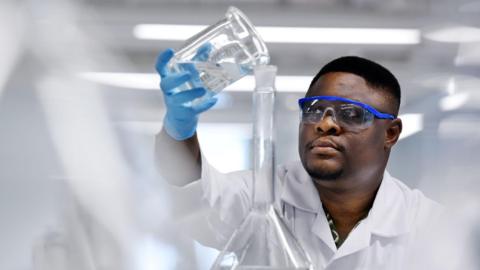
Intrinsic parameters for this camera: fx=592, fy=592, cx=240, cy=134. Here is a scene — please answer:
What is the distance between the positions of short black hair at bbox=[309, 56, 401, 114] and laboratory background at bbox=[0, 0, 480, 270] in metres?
0.36

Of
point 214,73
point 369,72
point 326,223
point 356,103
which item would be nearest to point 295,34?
point 369,72

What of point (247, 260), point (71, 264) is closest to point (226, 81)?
point (247, 260)

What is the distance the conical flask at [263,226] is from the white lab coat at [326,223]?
1.59 ft

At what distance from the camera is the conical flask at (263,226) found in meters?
0.83

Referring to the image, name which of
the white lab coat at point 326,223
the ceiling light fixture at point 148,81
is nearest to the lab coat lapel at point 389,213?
the white lab coat at point 326,223

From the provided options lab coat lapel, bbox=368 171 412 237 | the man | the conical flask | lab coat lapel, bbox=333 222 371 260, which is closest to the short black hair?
the man

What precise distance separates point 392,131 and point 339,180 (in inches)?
7.8

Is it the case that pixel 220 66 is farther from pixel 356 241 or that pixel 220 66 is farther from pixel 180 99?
pixel 356 241

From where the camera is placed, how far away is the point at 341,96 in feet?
4.41

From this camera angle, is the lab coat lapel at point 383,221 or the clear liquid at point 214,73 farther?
the lab coat lapel at point 383,221

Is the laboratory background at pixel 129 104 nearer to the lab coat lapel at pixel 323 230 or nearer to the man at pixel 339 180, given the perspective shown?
the man at pixel 339 180

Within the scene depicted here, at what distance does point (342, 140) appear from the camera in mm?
1353

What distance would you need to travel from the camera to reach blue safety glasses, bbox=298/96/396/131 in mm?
1303

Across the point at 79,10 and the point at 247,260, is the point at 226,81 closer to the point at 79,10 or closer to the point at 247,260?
the point at 247,260
